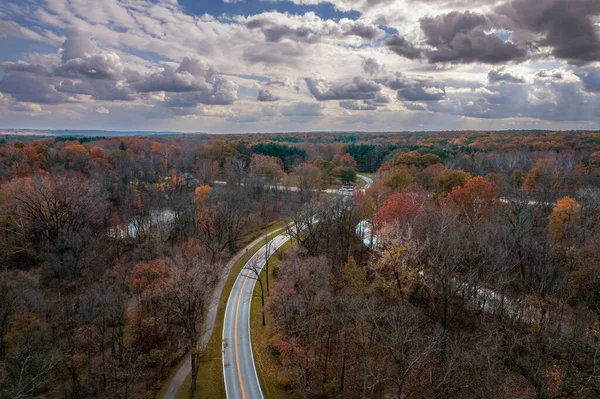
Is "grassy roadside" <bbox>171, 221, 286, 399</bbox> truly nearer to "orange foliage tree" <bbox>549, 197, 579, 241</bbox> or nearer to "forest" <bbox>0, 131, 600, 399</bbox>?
"forest" <bbox>0, 131, 600, 399</bbox>

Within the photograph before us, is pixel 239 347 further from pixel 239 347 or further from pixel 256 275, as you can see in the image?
pixel 256 275

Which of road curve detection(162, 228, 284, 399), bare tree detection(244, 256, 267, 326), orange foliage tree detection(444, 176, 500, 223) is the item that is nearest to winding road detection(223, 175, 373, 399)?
bare tree detection(244, 256, 267, 326)

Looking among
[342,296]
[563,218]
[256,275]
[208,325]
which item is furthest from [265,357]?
[563,218]

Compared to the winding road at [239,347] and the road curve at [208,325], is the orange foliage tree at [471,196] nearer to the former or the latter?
the winding road at [239,347]

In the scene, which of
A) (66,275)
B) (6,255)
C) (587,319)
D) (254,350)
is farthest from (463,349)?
(6,255)

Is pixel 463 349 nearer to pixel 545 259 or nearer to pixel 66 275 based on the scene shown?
pixel 545 259

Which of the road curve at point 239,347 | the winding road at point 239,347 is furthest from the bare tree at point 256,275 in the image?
the winding road at point 239,347
